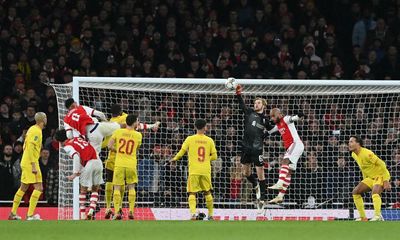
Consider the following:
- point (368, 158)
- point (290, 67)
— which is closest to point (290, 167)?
point (368, 158)

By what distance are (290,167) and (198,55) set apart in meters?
5.43

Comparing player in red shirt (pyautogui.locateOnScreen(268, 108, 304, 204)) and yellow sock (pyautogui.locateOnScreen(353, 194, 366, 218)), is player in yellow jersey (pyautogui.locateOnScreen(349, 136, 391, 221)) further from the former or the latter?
player in red shirt (pyautogui.locateOnScreen(268, 108, 304, 204))

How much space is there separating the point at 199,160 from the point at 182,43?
20.8 feet

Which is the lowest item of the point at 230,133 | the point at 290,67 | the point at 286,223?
the point at 286,223

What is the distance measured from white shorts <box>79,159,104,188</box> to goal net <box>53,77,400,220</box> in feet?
4.86

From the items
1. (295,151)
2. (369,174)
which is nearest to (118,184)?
(295,151)

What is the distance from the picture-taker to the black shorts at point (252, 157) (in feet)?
61.4

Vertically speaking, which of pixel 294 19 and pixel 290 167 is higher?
pixel 294 19

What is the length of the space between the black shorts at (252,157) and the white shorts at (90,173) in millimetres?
2484

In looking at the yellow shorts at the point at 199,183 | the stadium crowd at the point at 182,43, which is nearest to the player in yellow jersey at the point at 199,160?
the yellow shorts at the point at 199,183

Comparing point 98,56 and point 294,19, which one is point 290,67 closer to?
point 294,19

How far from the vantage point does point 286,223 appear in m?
16.0

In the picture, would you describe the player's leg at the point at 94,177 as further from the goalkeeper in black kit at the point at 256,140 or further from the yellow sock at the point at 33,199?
the goalkeeper in black kit at the point at 256,140

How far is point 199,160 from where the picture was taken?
59.4 feet
